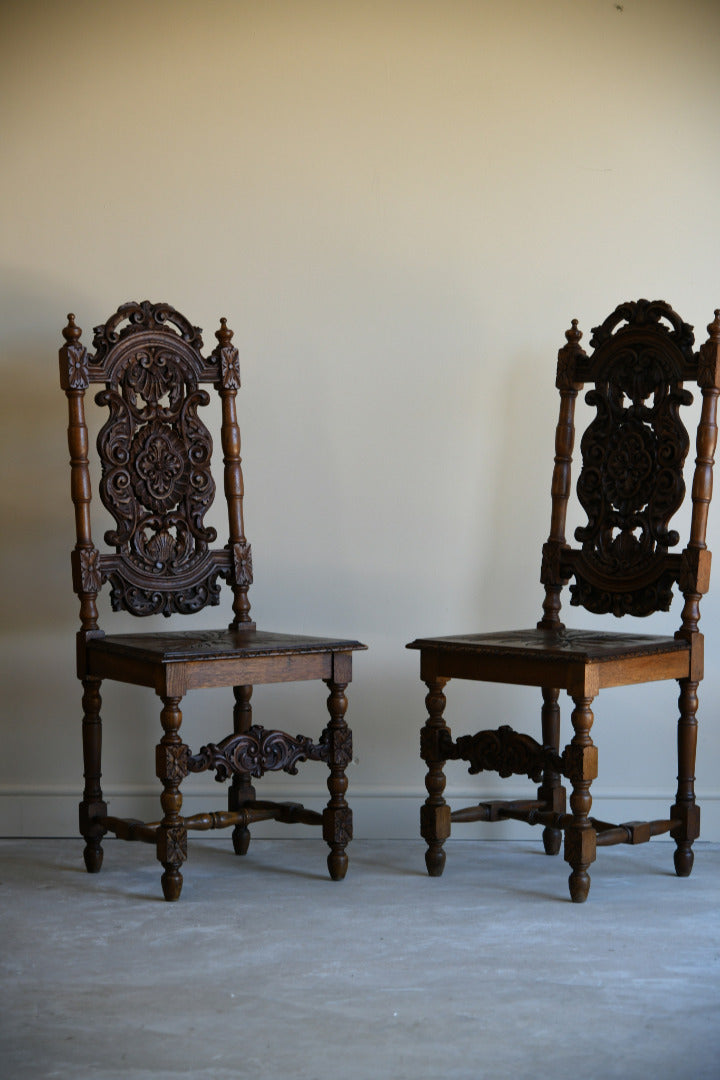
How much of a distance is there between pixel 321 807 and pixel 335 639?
0.67 meters

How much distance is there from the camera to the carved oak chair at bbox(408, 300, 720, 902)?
297 centimetres

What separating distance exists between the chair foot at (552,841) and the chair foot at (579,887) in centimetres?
48

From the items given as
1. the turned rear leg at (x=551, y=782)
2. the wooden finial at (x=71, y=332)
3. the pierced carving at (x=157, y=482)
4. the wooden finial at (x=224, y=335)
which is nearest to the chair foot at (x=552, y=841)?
the turned rear leg at (x=551, y=782)

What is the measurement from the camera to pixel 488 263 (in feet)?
12.1

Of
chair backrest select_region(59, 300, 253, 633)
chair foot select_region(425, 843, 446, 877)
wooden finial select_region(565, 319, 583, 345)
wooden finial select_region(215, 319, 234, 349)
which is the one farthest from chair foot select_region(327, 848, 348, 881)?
wooden finial select_region(565, 319, 583, 345)

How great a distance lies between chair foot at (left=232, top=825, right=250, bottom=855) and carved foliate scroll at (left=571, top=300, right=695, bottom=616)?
1.09 m

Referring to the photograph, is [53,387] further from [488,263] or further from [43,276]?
[488,263]

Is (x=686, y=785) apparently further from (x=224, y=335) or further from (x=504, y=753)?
(x=224, y=335)

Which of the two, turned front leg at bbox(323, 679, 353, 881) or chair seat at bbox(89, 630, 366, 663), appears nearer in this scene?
chair seat at bbox(89, 630, 366, 663)

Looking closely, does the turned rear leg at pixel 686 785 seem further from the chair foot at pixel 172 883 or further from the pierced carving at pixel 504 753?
the chair foot at pixel 172 883

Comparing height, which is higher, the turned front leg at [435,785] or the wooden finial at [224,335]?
the wooden finial at [224,335]

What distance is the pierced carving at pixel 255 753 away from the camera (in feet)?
9.86

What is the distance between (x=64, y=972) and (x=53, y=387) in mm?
1834

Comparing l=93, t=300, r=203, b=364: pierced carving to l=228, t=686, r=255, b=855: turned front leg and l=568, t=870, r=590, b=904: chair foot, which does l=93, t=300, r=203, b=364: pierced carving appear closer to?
l=228, t=686, r=255, b=855: turned front leg
